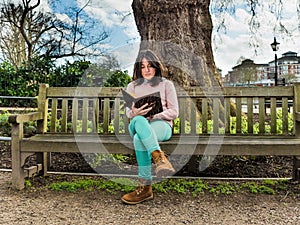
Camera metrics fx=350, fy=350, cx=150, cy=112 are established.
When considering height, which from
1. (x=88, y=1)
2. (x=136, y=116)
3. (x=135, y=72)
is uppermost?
(x=88, y=1)

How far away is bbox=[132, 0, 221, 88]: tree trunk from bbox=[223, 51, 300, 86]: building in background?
665 cm

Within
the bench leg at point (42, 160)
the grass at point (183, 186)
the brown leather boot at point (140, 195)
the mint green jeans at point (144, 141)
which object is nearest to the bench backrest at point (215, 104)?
the bench leg at point (42, 160)

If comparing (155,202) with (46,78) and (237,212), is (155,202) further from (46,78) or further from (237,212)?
(46,78)

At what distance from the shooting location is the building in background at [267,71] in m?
12.2

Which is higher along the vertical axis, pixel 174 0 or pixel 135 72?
pixel 174 0

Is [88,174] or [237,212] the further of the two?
[88,174]

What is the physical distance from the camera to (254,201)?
298 cm

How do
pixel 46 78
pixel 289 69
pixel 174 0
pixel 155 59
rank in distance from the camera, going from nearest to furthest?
pixel 155 59
pixel 174 0
pixel 46 78
pixel 289 69

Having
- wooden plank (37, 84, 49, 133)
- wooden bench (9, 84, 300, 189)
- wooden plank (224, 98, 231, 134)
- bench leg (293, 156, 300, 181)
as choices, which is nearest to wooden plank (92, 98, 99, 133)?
wooden bench (9, 84, 300, 189)

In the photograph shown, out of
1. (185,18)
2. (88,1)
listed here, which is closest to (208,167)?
(185,18)

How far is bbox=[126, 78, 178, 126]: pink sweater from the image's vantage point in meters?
3.10

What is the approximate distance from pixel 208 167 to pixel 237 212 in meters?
1.16

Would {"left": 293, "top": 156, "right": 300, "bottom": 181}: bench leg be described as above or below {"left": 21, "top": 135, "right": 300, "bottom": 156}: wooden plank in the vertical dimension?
below

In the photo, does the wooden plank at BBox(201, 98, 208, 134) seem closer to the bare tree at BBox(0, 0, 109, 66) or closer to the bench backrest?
the bench backrest
